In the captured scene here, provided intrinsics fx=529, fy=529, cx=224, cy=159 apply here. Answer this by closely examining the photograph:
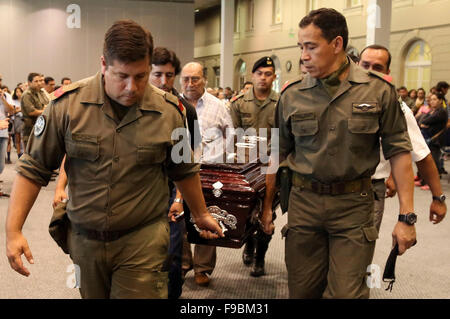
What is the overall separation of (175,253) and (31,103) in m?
5.51

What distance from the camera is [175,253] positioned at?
313 cm

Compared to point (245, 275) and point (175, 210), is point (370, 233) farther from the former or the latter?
point (245, 275)

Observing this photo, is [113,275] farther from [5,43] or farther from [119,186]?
[5,43]

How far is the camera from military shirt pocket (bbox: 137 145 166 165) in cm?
188

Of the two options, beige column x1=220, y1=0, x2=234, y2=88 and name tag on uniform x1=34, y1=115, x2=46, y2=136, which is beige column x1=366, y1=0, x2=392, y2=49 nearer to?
name tag on uniform x1=34, y1=115, x2=46, y2=136

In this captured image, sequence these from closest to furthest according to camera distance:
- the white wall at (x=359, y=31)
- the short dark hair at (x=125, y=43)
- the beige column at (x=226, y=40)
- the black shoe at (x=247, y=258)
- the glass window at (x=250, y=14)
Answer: the short dark hair at (x=125, y=43)
the black shoe at (x=247, y=258)
the white wall at (x=359, y=31)
the beige column at (x=226, y=40)
the glass window at (x=250, y=14)

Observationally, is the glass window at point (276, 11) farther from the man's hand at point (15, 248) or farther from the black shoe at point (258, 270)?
the man's hand at point (15, 248)

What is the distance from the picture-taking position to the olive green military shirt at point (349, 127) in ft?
7.34

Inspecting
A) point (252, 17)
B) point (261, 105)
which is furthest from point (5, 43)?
point (261, 105)

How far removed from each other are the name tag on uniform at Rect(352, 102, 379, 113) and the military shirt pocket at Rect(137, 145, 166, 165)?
86 centimetres

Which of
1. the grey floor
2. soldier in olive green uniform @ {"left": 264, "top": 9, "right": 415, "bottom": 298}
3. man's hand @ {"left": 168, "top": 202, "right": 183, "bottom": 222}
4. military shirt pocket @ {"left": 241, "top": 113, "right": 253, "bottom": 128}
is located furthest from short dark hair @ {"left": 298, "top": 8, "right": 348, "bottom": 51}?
military shirt pocket @ {"left": 241, "top": 113, "right": 253, "bottom": 128}

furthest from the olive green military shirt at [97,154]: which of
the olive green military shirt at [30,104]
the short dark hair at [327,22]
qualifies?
the olive green military shirt at [30,104]

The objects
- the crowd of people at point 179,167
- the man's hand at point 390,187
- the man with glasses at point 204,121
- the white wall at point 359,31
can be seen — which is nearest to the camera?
the crowd of people at point 179,167

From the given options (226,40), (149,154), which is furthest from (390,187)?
(226,40)
